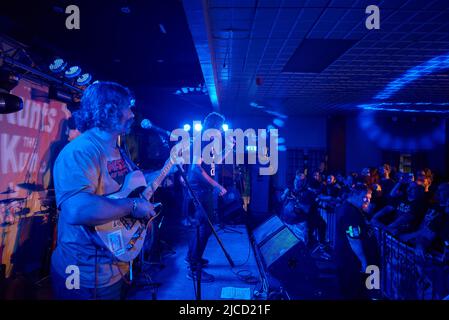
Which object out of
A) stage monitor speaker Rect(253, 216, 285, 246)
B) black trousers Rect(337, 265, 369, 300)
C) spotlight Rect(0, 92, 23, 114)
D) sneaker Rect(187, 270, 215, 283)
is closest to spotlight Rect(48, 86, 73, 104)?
spotlight Rect(0, 92, 23, 114)

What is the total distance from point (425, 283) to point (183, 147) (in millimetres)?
3062

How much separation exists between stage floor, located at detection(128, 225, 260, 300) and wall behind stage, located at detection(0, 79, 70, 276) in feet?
6.71

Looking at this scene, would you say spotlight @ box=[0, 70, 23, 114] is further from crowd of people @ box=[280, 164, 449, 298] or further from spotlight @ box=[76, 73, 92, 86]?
crowd of people @ box=[280, 164, 449, 298]

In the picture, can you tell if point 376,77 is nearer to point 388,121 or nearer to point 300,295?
point 300,295

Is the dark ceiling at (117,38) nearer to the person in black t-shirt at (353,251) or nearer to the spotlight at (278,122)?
the person in black t-shirt at (353,251)

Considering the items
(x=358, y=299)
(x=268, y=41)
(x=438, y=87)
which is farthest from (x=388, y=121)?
(x=358, y=299)

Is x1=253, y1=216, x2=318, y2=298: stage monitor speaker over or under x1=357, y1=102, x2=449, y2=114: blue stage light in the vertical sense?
under

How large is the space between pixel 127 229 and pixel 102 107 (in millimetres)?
703

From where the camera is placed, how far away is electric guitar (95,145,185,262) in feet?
4.70

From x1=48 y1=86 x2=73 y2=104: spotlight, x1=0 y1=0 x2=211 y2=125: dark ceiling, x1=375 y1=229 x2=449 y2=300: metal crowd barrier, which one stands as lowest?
x1=375 y1=229 x2=449 y2=300: metal crowd barrier

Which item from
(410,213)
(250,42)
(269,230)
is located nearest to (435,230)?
(410,213)

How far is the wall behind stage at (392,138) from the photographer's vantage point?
392 inches

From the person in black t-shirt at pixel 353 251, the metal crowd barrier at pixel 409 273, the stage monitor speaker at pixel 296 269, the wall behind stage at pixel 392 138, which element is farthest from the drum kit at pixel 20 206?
the wall behind stage at pixel 392 138
